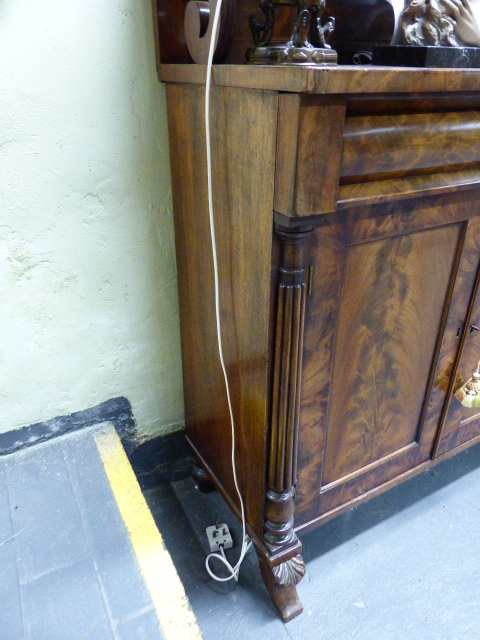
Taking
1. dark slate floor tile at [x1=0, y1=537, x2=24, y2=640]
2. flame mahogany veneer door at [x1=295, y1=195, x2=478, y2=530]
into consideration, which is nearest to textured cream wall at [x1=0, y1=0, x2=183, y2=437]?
dark slate floor tile at [x1=0, y1=537, x2=24, y2=640]

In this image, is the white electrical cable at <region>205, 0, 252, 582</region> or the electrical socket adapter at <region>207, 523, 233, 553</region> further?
the electrical socket adapter at <region>207, 523, 233, 553</region>

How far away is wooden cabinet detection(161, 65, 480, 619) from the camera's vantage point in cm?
64

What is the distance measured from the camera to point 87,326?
1.07 metres

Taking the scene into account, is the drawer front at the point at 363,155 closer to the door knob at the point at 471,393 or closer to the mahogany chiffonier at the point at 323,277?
the mahogany chiffonier at the point at 323,277

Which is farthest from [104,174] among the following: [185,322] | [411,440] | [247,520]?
[411,440]

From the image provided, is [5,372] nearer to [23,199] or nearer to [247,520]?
[23,199]

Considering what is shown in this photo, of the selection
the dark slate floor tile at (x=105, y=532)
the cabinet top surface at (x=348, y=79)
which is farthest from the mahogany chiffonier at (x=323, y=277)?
the dark slate floor tile at (x=105, y=532)

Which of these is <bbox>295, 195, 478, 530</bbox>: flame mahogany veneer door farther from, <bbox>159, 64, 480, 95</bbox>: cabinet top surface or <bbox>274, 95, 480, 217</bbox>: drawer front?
<bbox>159, 64, 480, 95</bbox>: cabinet top surface

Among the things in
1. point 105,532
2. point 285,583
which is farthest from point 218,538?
point 105,532

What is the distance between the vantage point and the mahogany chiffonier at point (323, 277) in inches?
25.3

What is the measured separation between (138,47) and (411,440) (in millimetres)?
989

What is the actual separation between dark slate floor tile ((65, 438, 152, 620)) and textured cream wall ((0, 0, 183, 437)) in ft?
0.43

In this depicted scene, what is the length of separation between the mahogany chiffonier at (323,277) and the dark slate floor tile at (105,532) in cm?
25

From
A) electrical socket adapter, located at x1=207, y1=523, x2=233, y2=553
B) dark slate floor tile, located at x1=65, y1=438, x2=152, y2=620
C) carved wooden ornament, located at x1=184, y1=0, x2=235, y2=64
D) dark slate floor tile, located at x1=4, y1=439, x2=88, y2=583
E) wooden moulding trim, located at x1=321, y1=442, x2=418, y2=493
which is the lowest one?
electrical socket adapter, located at x1=207, y1=523, x2=233, y2=553
